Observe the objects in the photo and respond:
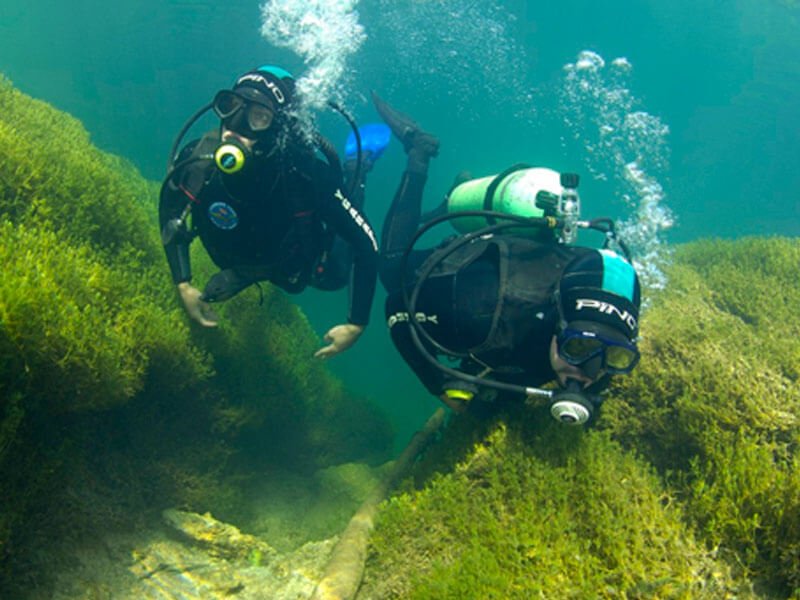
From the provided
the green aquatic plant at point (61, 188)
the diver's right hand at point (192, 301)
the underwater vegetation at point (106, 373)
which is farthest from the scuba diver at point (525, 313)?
the green aquatic plant at point (61, 188)

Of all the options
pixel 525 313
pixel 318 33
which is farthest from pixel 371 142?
pixel 318 33

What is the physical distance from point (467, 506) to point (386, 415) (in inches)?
282

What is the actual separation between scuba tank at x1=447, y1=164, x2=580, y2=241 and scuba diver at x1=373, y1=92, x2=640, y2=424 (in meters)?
0.02

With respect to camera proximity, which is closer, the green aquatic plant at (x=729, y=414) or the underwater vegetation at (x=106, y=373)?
the green aquatic plant at (x=729, y=414)

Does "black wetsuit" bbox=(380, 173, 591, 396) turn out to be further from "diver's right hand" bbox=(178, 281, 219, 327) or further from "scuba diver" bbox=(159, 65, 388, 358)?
"diver's right hand" bbox=(178, 281, 219, 327)

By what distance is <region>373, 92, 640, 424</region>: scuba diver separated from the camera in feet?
9.84

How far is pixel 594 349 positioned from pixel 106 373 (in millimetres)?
3757

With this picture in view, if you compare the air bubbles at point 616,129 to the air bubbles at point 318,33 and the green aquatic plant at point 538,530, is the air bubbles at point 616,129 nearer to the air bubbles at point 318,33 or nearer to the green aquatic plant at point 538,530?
the air bubbles at point 318,33

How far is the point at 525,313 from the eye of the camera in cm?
342

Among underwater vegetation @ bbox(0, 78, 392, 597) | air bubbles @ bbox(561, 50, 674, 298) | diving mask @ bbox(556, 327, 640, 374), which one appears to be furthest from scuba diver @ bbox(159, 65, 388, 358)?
air bubbles @ bbox(561, 50, 674, 298)

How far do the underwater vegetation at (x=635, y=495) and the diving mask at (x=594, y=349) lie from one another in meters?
0.90

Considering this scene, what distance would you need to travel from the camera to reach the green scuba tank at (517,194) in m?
4.13

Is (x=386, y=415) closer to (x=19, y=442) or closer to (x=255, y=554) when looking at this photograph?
(x=255, y=554)

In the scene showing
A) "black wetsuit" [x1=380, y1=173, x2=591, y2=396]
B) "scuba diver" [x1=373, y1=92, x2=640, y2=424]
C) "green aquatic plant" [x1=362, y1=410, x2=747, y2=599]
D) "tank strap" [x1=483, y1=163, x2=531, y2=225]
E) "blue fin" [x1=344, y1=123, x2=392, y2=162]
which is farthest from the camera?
"blue fin" [x1=344, y1=123, x2=392, y2=162]
